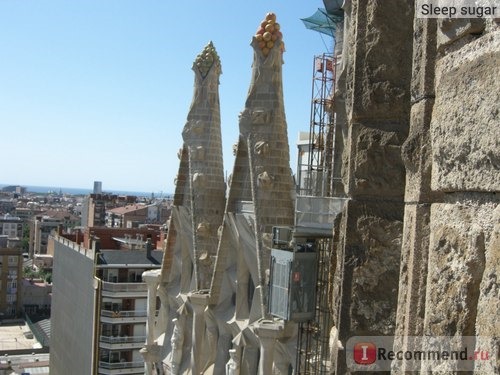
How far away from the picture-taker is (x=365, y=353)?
3.33 m

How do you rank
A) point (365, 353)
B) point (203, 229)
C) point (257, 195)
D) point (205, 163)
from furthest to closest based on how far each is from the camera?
A: point (205, 163) → point (203, 229) → point (257, 195) → point (365, 353)

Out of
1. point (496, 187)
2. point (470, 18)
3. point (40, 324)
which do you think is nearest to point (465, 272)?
point (496, 187)

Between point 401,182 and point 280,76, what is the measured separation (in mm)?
9187

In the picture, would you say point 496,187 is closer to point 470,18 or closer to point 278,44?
point 470,18

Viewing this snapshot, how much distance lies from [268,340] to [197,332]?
3.41 meters

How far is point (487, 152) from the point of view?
1612mm

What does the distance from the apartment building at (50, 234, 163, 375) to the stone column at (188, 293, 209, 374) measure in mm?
13727

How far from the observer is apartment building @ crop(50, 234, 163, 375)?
89.3ft

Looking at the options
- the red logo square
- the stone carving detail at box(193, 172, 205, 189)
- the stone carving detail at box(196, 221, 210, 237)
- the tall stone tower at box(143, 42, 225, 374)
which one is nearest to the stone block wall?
the red logo square

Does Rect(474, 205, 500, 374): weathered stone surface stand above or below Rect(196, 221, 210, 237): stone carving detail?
above

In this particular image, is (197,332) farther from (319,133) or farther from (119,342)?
(119,342)

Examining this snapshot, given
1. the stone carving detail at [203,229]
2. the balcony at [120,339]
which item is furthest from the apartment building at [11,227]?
the stone carving detail at [203,229]

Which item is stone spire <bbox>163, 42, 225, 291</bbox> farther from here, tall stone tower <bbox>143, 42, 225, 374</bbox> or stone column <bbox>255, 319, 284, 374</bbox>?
stone column <bbox>255, 319, 284, 374</bbox>

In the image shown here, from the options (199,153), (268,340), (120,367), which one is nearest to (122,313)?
(120,367)
